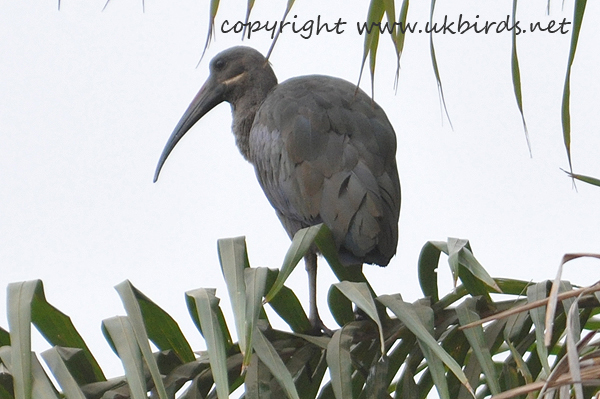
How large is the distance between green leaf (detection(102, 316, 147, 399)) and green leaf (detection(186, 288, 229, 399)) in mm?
137

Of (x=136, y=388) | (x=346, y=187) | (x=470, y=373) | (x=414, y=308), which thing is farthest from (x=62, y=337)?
(x=346, y=187)

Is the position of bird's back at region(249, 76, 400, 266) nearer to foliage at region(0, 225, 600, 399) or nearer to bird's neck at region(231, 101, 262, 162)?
bird's neck at region(231, 101, 262, 162)

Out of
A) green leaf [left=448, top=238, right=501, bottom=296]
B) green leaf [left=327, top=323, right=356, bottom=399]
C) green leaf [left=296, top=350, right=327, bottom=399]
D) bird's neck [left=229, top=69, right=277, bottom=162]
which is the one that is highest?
bird's neck [left=229, top=69, right=277, bottom=162]

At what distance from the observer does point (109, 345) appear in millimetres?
1849

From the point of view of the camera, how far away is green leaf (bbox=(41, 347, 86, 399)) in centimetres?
169

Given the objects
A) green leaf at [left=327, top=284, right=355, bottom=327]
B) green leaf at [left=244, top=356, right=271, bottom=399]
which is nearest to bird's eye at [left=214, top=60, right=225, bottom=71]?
green leaf at [left=327, top=284, right=355, bottom=327]

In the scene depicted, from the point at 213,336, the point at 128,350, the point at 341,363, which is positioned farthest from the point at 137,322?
the point at 341,363

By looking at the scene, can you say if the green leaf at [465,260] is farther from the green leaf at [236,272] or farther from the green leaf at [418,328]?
the green leaf at [236,272]

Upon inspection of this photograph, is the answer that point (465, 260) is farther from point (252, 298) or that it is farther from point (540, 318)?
point (252, 298)

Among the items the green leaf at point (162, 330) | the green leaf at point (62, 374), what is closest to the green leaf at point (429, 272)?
the green leaf at point (162, 330)

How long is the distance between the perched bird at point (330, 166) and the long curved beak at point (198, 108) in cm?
22

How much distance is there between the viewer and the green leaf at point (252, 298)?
1.56 m

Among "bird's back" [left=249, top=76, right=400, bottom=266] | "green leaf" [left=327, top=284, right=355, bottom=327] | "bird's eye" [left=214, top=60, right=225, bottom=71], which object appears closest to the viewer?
"green leaf" [left=327, top=284, right=355, bottom=327]

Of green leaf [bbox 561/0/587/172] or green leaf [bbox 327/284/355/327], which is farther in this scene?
green leaf [bbox 327/284/355/327]
